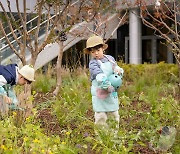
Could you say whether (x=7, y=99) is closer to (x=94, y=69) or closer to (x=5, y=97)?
(x=5, y=97)

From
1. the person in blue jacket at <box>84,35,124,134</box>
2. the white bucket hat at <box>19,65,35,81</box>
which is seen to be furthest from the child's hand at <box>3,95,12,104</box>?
the person in blue jacket at <box>84,35,124,134</box>

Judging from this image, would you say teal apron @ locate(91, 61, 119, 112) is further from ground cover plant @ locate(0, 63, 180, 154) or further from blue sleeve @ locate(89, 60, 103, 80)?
ground cover plant @ locate(0, 63, 180, 154)

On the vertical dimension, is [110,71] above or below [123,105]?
above

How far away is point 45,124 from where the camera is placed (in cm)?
650

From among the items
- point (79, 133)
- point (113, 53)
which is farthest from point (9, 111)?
point (113, 53)

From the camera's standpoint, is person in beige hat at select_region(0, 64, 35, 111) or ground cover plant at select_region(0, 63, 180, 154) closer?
ground cover plant at select_region(0, 63, 180, 154)

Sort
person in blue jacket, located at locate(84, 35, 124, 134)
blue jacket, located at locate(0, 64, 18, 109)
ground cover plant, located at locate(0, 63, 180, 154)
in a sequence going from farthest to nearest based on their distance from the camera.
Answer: blue jacket, located at locate(0, 64, 18, 109) < person in blue jacket, located at locate(84, 35, 124, 134) < ground cover plant, located at locate(0, 63, 180, 154)

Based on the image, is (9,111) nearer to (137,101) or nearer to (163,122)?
(163,122)

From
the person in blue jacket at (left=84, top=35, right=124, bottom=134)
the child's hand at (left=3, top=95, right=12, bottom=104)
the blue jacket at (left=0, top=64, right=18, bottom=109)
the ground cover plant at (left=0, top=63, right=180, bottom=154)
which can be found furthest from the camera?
the blue jacket at (left=0, top=64, right=18, bottom=109)

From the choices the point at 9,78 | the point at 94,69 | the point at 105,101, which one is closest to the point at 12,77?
the point at 9,78

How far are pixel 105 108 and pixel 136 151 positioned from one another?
0.63 m

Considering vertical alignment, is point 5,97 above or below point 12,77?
below

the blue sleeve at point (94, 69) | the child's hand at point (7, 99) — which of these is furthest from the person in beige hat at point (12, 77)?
the blue sleeve at point (94, 69)

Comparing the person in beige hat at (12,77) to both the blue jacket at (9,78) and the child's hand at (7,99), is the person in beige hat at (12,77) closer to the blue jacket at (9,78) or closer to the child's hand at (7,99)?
the blue jacket at (9,78)
